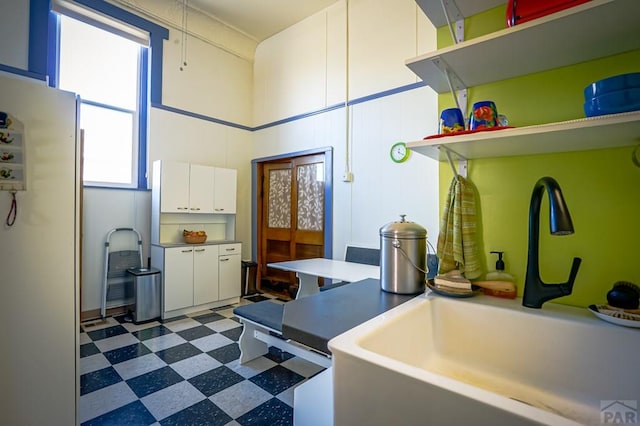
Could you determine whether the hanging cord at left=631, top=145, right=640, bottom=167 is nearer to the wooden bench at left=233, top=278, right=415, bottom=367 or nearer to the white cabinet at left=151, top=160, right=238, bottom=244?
the wooden bench at left=233, top=278, right=415, bottom=367

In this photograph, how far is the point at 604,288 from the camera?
102 centimetres

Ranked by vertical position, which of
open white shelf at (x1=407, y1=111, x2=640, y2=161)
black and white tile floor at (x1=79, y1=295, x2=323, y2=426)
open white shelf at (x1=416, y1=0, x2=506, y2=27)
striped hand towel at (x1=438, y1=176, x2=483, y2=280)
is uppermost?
open white shelf at (x1=416, y1=0, x2=506, y2=27)

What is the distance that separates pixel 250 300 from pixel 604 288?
12.6 ft

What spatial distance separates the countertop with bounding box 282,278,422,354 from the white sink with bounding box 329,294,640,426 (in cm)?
5

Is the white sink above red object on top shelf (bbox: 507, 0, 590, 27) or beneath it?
beneath

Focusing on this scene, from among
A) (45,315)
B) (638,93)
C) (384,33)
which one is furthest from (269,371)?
(384,33)

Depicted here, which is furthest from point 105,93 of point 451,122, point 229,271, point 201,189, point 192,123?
point 451,122

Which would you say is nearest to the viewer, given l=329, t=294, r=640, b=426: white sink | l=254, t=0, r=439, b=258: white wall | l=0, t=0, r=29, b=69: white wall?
l=329, t=294, r=640, b=426: white sink

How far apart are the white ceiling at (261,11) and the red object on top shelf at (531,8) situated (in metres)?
3.39

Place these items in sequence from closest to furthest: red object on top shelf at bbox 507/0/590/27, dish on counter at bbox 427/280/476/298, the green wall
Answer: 1. red object on top shelf at bbox 507/0/590/27
2. the green wall
3. dish on counter at bbox 427/280/476/298

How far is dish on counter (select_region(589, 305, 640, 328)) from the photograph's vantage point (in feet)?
2.68

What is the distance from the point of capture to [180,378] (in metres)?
2.15

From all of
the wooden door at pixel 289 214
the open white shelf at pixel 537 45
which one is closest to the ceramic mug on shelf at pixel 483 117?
the open white shelf at pixel 537 45

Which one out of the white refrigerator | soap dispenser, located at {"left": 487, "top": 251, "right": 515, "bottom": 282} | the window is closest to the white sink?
soap dispenser, located at {"left": 487, "top": 251, "right": 515, "bottom": 282}
